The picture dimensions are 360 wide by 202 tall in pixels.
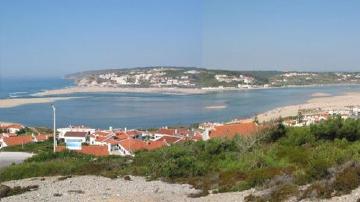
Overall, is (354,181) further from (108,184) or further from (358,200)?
(108,184)

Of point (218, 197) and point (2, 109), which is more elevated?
point (218, 197)

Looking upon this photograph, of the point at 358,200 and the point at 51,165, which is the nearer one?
the point at 358,200

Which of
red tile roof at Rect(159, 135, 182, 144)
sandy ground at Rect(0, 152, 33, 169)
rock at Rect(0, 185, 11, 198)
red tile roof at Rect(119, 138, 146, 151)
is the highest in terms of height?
rock at Rect(0, 185, 11, 198)

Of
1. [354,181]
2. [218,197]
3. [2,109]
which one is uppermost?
[354,181]

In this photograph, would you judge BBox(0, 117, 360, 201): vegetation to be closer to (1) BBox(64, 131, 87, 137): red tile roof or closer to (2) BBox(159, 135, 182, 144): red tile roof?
(2) BBox(159, 135, 182, 144): red tile roof

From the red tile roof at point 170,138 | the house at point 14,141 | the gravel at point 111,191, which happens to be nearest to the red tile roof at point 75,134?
the house at point 14,141

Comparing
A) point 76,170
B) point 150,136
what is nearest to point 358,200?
point 76,170

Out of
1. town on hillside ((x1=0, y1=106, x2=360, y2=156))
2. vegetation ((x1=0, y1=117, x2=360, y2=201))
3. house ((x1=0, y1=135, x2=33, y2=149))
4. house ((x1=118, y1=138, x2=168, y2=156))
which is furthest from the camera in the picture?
house ((x1=0, y1=135, x2=33, y2=149))

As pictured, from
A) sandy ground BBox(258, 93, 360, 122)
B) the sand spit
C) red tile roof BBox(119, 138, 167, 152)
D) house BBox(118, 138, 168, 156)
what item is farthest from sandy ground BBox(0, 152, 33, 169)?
sandy ground BBox(258, 93, 360, 122)

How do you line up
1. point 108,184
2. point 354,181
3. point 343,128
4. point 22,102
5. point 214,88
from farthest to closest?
point 214,88, point 22,102, point 343,128, point 108,184, point 354,181
